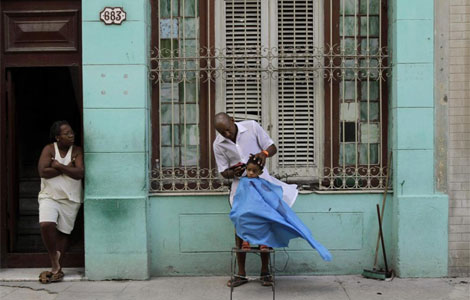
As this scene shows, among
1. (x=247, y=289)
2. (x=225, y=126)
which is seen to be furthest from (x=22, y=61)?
(x=247, y=289)

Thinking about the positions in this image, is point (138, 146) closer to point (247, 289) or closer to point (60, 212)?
point (60, 212)

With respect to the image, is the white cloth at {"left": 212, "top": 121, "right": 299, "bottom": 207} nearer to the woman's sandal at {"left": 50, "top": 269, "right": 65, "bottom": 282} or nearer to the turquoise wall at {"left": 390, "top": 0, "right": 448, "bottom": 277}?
the turquoise wall at {"left": 390, "top": 0, "right": 448, "bottom": 277}

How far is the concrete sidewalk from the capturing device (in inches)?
215

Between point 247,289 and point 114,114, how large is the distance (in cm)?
237

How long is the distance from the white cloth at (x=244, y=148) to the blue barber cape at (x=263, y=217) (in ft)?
0.97

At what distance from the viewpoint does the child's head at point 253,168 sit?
541 cm

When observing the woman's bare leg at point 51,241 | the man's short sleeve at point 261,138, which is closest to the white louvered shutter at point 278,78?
the man's short sleeve at point 261,138

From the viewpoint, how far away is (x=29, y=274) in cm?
629

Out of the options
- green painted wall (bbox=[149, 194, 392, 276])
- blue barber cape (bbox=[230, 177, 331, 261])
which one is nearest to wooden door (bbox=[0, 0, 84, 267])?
green painted wall (bbox=[149, 194, 392, 276])

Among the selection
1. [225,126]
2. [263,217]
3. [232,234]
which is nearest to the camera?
[263,217]

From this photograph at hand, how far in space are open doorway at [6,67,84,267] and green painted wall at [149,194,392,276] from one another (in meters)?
1.15

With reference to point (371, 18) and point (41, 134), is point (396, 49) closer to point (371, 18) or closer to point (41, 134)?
point (371, 18)

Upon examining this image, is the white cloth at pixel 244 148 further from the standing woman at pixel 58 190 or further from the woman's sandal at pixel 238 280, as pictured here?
the standing woman at pixel 58 190


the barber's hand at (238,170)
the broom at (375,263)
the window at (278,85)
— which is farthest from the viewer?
the window at (278,85)
